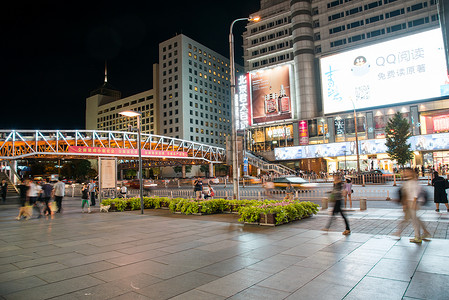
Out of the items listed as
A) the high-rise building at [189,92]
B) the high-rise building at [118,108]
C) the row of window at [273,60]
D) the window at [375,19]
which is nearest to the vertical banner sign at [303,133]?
the row of window at [273,60]

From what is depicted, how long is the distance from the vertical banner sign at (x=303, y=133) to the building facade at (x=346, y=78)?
8.3 inches

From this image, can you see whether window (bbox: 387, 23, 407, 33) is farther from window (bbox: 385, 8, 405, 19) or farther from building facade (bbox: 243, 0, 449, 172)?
window (bbox: 385, 8, 405, 19)

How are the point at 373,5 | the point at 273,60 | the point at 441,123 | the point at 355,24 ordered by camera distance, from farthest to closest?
the point at 273,60, the point at 355,24, the point at 373,5, the point at 441,123

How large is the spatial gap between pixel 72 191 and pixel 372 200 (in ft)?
110

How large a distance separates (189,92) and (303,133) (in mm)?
51097

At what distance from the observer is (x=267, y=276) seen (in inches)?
213

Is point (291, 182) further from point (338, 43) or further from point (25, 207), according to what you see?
point (338, 43)

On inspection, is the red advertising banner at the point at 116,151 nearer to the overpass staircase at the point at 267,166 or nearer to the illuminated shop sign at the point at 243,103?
the overpass staircase at the point at 267,166

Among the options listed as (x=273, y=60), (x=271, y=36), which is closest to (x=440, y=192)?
(x=273, y=60)

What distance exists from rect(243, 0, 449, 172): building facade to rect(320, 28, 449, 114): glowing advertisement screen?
0.53ft

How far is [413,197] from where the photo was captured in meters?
7.74

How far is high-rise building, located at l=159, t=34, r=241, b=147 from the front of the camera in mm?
102125

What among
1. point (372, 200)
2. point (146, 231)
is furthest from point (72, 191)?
point (372, 200)

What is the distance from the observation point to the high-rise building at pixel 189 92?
102 meters
